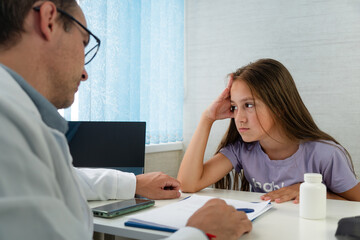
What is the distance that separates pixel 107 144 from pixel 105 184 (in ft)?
1.40

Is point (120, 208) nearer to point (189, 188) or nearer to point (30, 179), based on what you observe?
point (189, 188)

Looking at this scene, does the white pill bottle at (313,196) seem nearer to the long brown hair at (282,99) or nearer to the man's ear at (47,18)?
the long brown hair at (282,99)

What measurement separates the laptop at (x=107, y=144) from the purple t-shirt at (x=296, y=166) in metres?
0.43

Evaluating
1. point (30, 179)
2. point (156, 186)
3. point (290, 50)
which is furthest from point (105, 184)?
point (290, 50)

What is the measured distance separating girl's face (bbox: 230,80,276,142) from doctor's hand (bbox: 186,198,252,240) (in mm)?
701

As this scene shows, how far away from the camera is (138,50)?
2205 millimetres

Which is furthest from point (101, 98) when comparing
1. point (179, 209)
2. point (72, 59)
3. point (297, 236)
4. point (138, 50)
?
point (297, 236)

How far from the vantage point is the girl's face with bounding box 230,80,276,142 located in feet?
4.78

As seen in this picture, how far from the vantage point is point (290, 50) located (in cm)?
239

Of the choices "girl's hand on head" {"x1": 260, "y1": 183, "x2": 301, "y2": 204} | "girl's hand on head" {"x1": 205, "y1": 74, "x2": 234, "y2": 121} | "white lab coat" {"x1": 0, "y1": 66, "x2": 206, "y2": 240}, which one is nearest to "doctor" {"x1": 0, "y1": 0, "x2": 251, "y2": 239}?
"white lab coat" {"x1": 0, "y1": 66, "x2": 206, "y2": 240}

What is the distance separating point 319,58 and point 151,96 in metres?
1.15

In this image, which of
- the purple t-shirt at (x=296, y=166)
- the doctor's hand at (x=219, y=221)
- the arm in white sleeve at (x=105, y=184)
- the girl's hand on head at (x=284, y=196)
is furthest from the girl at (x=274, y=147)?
the doctor's hand at (x=219, y=221)

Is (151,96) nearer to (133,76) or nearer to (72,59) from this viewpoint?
(133,76)

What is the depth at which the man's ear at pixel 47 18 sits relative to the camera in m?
0.60
